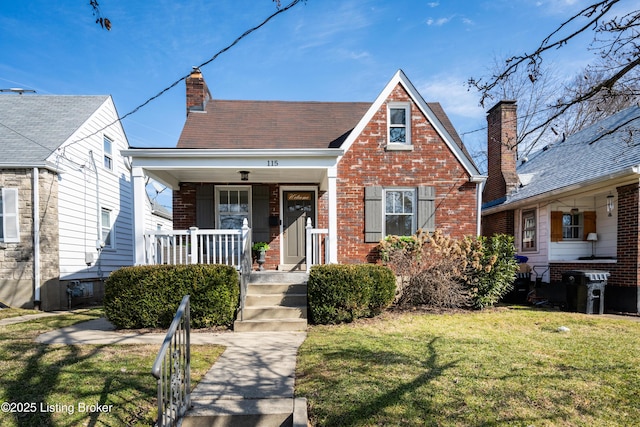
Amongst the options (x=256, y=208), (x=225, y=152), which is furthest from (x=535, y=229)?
(x=225, y=152)

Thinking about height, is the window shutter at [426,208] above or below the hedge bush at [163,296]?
above

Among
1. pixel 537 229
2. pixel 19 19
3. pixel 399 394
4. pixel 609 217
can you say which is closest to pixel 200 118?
pixel 19 19

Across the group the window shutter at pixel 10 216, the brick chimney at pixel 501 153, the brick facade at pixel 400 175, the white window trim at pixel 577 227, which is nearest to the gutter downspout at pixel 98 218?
the window shutter at pixel 10 216

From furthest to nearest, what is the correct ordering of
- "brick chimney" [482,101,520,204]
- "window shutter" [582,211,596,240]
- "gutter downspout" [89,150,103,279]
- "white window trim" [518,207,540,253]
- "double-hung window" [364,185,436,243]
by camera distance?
"brick chimney" [482,101,520,204] → "gutter downspout" [89,150,103,279] → "white window trim" [518,207,540,253] → "window shutter" [582,211,596,240] → "double-hung window" [364,185,436,243]

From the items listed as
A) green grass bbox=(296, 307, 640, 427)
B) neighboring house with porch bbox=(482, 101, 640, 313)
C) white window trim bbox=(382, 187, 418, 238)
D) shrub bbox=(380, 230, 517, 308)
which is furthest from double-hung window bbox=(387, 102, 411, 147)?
green grass bbox=(296, 307, 640, 427)

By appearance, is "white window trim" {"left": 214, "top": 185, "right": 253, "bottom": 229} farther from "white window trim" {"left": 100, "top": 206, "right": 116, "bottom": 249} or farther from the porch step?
"white window trim" {"left": 100, "top": 206, "right": 116, "bottom": 249}

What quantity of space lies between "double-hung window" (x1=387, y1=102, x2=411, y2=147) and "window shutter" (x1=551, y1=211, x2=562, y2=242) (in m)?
4.89

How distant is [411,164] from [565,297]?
17.4ft

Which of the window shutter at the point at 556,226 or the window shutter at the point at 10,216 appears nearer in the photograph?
the window shutter at the point at 10,216

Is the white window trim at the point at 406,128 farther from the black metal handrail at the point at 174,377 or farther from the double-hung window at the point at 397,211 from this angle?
the black metal handrail at the point at 174,377

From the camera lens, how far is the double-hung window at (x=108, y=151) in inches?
528

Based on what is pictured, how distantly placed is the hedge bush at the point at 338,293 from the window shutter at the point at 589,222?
745cm

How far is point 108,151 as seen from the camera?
1369 centimetres

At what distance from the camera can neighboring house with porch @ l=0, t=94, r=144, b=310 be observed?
32.5ft
